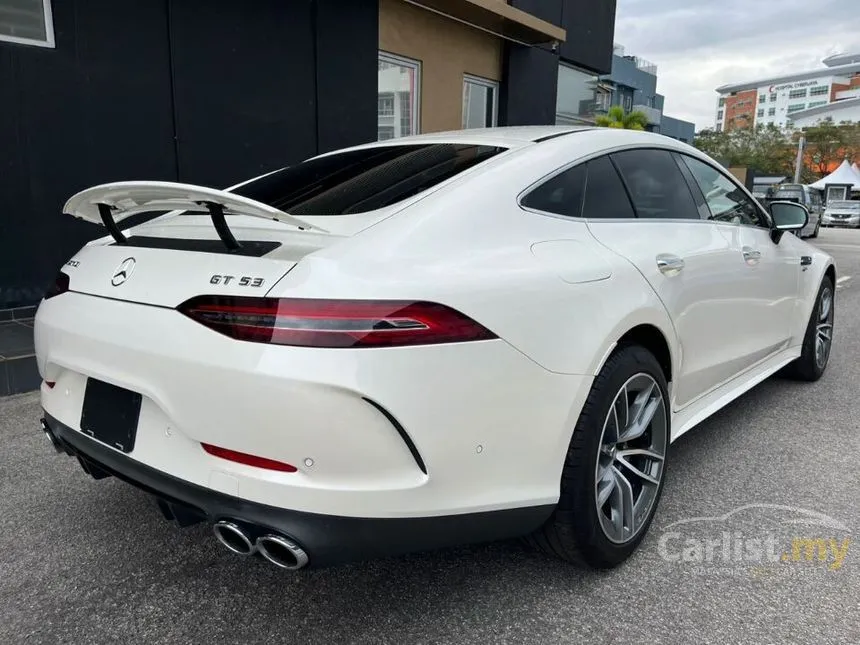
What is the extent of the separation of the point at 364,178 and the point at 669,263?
120 cm

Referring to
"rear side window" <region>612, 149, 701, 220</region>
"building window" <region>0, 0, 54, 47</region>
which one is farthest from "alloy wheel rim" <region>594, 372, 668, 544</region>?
"building window" <region>0, 0, 54, 47</region>

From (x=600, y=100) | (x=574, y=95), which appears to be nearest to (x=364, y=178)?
(x=574, y=95)

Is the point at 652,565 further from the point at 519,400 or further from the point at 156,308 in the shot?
the point at 156,308

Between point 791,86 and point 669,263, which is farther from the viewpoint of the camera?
point 791,86

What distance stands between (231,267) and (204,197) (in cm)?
19

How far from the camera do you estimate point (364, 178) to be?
2.47m

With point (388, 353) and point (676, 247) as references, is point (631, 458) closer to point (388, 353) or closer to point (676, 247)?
point (676, 247)

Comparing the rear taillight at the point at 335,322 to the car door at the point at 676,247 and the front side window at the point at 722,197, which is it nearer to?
the car door at the point at 676,247

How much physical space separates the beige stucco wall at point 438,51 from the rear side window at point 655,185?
21.3ft

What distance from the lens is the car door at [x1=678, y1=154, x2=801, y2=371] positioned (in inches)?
129

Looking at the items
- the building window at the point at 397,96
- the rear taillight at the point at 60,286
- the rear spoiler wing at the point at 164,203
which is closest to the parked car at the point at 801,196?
the building window at the point at 397,96

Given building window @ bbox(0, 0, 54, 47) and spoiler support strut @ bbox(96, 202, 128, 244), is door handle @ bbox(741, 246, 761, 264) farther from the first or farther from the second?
building window @ bbox(0, 0, 54, 47)

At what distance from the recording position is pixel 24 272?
225 inches

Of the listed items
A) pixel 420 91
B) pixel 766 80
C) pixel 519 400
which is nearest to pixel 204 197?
pixel 519 400
